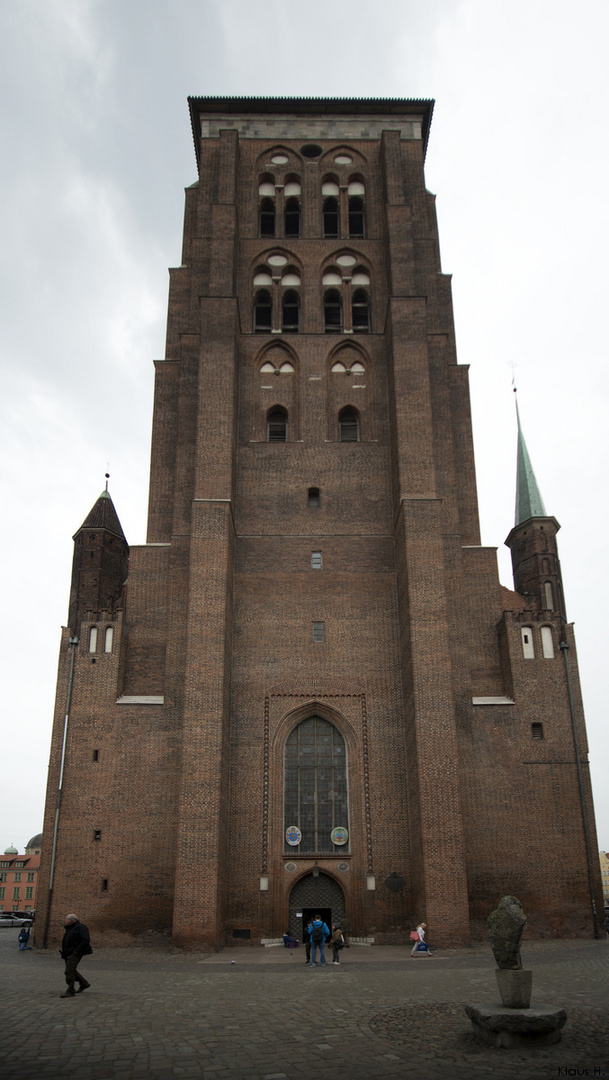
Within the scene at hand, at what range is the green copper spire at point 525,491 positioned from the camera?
1168 inches

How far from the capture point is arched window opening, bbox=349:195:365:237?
34.2m

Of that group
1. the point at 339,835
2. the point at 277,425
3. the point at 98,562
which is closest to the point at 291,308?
the point at 277,425

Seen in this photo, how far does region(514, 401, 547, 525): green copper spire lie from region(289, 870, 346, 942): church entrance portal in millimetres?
13853

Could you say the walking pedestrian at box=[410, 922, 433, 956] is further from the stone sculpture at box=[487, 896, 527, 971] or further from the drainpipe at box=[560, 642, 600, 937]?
the stone sculpture at box=[487, 896, 527, 971]

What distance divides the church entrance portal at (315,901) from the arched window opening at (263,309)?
65.2 feet

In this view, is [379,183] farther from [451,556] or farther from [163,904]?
[163,904]

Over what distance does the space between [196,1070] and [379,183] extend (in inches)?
1299

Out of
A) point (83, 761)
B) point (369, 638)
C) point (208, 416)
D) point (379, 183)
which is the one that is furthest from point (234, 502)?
point (379, 183)

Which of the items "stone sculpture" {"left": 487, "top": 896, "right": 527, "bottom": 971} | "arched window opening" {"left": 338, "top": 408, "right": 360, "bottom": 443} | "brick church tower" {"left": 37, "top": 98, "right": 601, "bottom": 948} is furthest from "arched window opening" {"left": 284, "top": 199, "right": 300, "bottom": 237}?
"stone sculpture" {"left": 487, "top": 896, "right": 527, "bottom": 971}

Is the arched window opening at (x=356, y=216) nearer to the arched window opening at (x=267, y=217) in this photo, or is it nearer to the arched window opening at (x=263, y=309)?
the arched window opening at (x=267, y=217)

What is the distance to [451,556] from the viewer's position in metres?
26.9

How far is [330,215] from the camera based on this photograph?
34688mm

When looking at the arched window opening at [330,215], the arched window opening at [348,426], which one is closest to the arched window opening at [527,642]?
the arched window opening at [348,426]

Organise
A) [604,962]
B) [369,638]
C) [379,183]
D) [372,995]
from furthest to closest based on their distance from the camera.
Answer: [379,183], [369,638], [604,962], [372,995]
